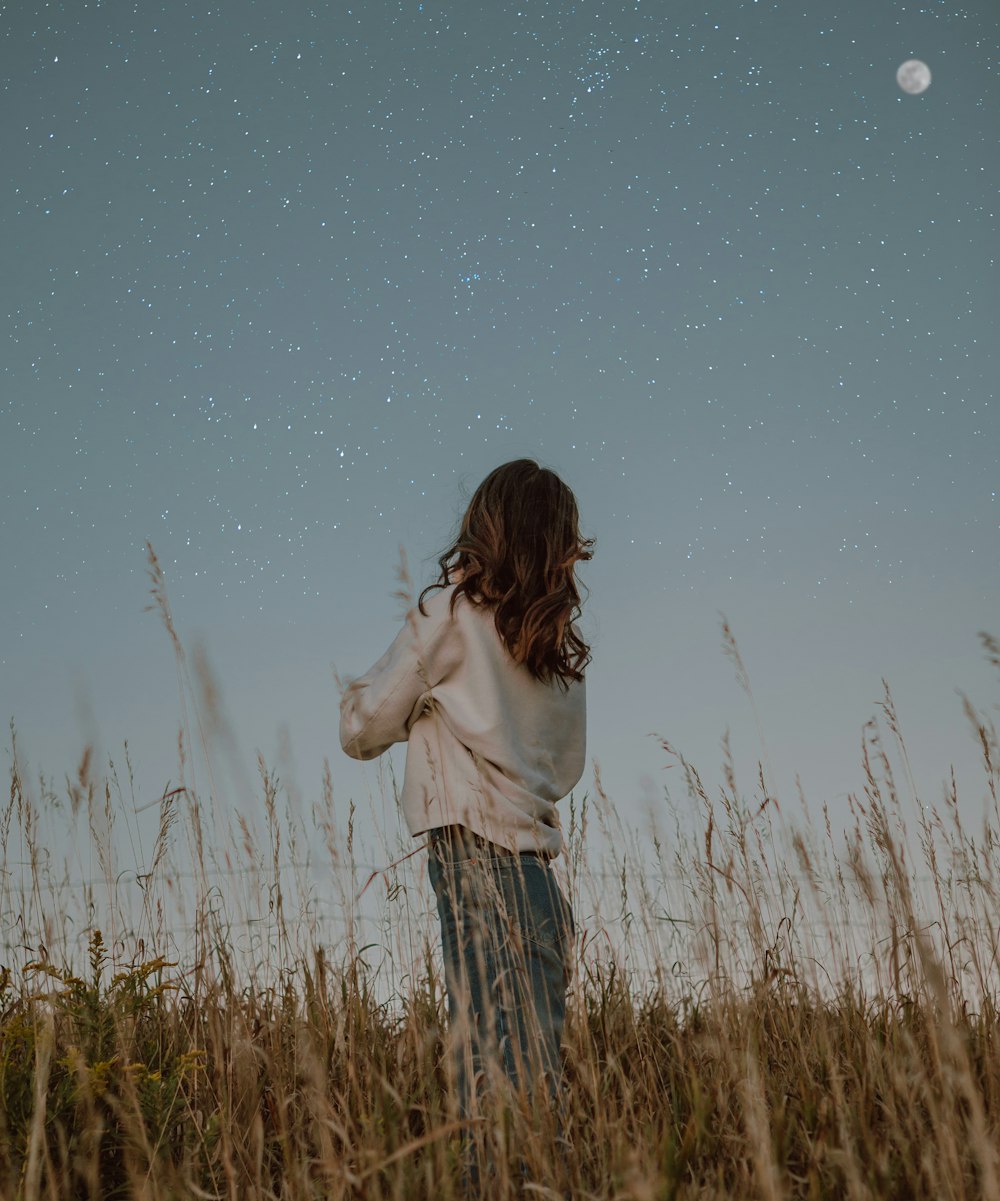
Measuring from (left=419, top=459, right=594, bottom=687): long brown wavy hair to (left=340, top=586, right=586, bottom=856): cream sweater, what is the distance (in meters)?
0.05

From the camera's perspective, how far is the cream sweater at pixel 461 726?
2.10 m

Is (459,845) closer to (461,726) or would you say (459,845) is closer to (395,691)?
(461,726)

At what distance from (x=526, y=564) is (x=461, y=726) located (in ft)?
1.40

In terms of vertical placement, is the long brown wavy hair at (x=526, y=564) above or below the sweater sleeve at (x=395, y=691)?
above

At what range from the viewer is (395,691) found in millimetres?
2158

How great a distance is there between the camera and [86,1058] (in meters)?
2.28

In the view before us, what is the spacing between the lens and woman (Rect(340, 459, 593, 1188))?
198cm

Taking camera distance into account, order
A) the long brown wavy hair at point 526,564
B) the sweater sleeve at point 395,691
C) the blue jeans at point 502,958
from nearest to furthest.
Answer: the blue jeans at point 502,958 → the sweater sleeve at point 395,691 → the long brown wavy hair at point 526,564

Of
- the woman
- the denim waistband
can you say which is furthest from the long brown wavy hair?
the denim waistband

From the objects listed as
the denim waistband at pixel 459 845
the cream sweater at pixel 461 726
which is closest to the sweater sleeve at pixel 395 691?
the cream sweater at pixel 461 726

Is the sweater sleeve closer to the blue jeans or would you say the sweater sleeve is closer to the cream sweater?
the cream sweater

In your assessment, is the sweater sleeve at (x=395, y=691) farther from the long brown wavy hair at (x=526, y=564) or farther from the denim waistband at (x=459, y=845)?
the denim waistband at (x=459, y=845)

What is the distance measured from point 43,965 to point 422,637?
124cm

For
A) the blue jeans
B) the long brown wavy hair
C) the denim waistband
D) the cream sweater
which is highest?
the long brown wavy hair
